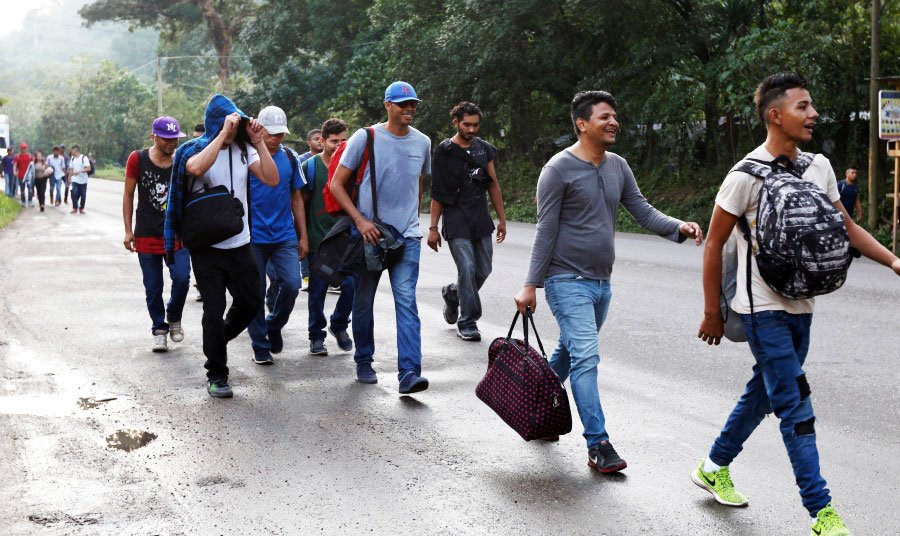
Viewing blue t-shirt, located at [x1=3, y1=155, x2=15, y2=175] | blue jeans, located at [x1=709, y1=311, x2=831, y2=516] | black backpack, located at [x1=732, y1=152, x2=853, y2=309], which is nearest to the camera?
black backpack, located at [x1=732, y1=152, x2=853, y2=309]

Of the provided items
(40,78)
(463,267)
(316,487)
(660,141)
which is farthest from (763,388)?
(40,78)

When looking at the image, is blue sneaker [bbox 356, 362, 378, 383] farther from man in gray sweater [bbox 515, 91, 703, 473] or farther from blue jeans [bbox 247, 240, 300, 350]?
man in gray sweater [bbox 515, 91, 703, 473]

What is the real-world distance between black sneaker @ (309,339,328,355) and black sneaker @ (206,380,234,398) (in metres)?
1.43

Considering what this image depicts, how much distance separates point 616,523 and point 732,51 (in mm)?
19395

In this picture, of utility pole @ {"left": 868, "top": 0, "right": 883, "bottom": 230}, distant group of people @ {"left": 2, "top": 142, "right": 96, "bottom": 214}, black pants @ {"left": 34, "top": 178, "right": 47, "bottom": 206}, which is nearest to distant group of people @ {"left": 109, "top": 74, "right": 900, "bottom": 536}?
utility pole @ {"left": 868, "top": 0, "right": 883, "bottom": 230}

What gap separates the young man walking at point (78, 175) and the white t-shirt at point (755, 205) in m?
25.8

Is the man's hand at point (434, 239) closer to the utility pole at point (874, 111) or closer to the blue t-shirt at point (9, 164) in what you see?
the utility pole at point (874, 111)

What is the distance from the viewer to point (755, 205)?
4379 millimetres

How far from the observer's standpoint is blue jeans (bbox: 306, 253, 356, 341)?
8.40m

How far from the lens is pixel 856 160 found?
22.3 metres

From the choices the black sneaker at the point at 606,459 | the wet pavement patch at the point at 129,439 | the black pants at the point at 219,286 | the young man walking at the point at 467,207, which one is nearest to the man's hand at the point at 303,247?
the black pants at the point at 219,286

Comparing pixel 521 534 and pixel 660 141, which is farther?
pixel 660 141

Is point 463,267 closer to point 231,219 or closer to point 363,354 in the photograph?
point 363,354

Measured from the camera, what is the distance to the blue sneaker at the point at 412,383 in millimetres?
6859
